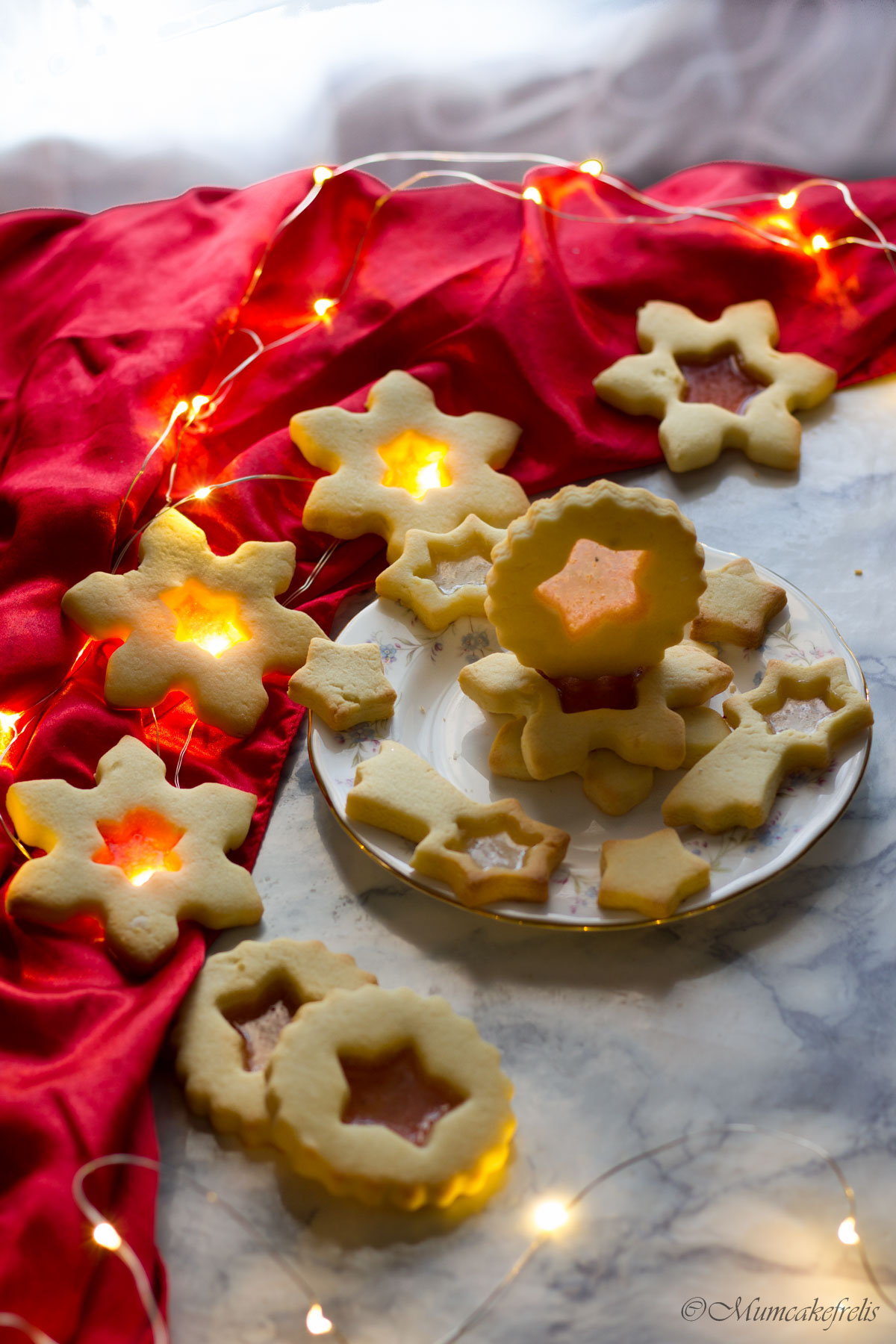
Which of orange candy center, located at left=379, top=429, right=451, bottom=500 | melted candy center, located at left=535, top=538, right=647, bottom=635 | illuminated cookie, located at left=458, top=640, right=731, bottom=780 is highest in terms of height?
melted candy center, located at left=535, top=538, right=647, bottom=635

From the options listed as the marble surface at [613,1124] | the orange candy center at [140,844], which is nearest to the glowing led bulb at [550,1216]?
the marble surface at [613,1124]

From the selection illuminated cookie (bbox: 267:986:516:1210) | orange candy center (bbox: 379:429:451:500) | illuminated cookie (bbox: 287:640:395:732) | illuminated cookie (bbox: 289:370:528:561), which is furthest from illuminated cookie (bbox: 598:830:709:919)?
orange candy center (bbox: 379:429:451:500)

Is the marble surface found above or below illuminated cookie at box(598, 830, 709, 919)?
below

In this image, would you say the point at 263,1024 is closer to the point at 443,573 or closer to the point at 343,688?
the point at 343,688

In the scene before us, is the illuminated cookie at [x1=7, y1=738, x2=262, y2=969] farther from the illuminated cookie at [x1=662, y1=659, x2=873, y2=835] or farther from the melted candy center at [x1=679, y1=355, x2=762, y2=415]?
the melted candy center at [x1=679, y1=355, x2=762, y2=415]

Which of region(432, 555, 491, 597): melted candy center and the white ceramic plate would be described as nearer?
the white ceramic plate

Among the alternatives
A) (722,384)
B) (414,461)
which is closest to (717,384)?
(722,384)
